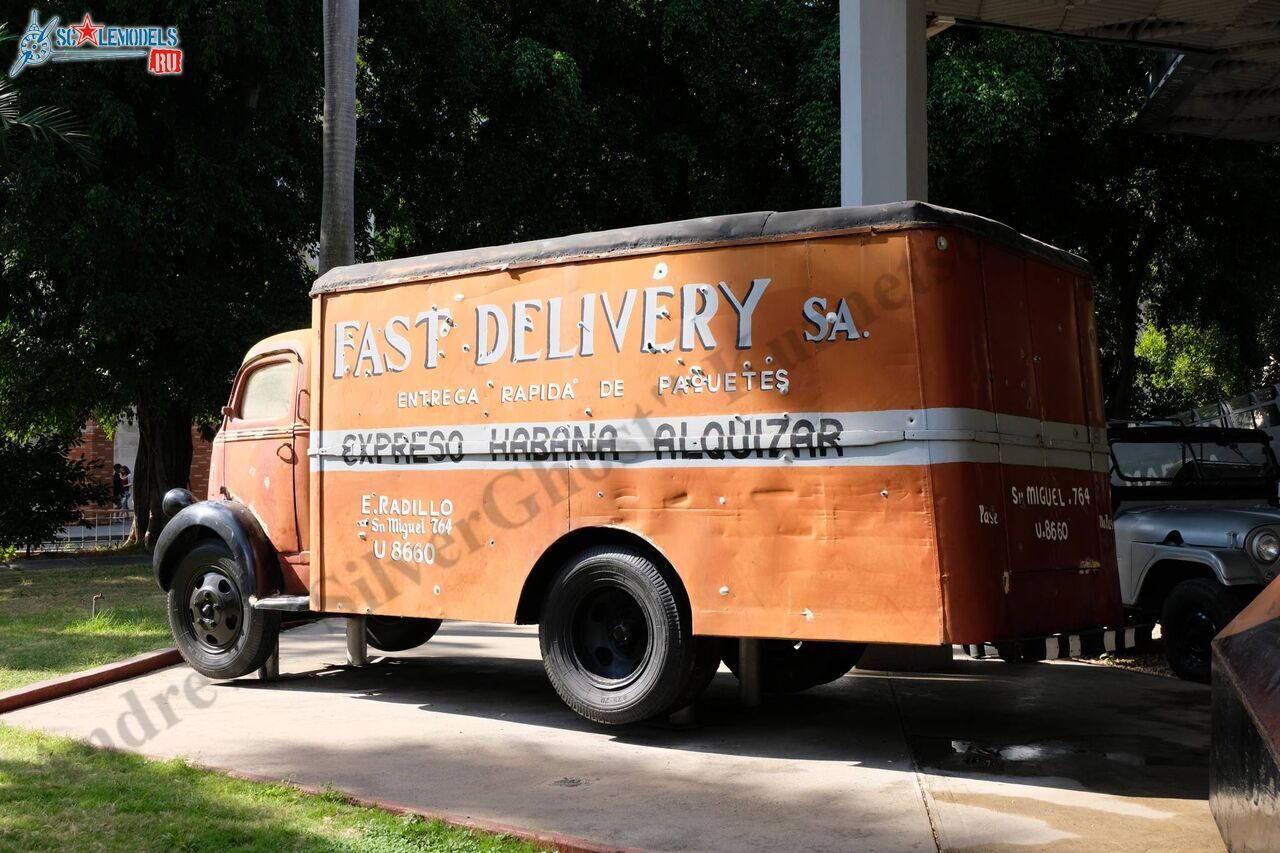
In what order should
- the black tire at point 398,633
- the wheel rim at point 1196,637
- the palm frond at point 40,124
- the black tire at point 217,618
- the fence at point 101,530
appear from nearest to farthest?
the black tire at point 217,618
the wheel rim at point 1196,637
the black tire at point 398,633
the palm frond at point 40,124
the fence at point 101,530

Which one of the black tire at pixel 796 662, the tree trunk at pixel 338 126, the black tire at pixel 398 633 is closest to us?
the black tire at pixel 796 662

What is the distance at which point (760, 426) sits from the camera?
666 cm

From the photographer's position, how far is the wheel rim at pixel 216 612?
9047mm

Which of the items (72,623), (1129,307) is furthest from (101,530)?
(1129,307)

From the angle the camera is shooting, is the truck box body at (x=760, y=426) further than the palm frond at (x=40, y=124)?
No

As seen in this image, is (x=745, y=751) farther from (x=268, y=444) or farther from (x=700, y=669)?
(x=268, y=444)

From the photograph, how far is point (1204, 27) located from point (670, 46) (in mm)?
9352

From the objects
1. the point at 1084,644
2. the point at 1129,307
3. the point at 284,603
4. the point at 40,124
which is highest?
the point at 40,124

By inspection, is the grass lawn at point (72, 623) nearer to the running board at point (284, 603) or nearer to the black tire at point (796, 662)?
the running board at point (284, 603)

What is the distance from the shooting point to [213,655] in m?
9.14

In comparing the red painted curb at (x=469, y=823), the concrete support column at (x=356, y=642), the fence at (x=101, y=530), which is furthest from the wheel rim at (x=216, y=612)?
the fence at (x=101, y=530)

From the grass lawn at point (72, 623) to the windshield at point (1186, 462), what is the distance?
315 inches

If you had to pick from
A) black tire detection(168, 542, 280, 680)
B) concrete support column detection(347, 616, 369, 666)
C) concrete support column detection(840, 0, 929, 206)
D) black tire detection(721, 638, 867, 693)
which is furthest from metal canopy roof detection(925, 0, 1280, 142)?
black tire detection(168, 542, 280, 680)

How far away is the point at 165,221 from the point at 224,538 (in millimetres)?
10061
